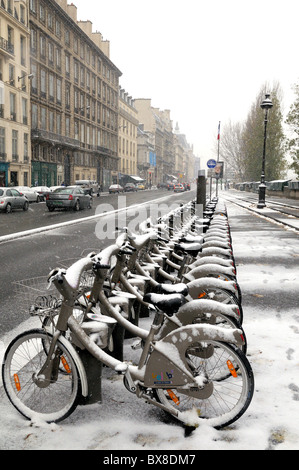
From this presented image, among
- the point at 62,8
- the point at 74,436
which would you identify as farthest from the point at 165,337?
the point at 62,8

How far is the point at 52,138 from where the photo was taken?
48.8m

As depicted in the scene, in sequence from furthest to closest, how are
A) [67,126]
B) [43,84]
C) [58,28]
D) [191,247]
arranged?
[67,126], [58,28], [43,84], [191,247]

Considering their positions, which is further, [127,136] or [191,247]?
[127,136]

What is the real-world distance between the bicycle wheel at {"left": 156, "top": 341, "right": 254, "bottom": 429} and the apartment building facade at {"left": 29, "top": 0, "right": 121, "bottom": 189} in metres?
44.5

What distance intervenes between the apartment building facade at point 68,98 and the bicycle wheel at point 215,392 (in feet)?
146

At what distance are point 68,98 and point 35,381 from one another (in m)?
55.6

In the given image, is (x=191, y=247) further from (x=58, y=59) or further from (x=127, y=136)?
(x=127, y=136)

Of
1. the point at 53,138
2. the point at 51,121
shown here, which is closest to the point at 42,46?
the point at 51,121

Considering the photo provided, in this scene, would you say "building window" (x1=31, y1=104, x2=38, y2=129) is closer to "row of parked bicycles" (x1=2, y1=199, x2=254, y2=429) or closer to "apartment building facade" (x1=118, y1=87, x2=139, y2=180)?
"apartment building facade" (x1=118, y1=87, x2=139, y2=180)

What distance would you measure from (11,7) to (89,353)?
144 feet

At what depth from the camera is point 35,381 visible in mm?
3207

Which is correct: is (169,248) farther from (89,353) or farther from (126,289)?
(89,353)

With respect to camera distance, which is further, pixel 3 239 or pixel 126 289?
pixel 3 239

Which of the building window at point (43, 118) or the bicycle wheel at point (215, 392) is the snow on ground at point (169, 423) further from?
the building window at point (43, 118)
